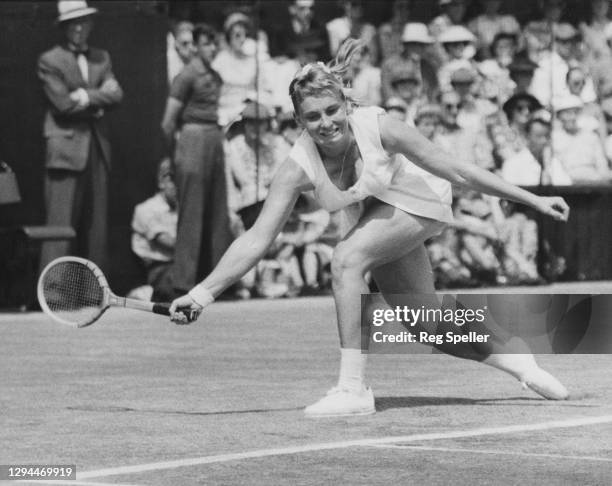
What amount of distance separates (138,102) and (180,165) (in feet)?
3.68

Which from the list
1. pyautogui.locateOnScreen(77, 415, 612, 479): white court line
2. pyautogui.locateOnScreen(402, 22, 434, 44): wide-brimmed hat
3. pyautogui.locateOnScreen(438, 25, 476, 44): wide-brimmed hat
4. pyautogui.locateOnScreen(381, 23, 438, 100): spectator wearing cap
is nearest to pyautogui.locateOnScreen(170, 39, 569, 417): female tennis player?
pyautogui.locateOnScreen(77, 415, 612, 479): white court line

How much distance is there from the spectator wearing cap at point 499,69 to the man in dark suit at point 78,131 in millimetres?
4870

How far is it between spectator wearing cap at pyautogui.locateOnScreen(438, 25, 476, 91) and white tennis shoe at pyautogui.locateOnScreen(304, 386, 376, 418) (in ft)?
36.8

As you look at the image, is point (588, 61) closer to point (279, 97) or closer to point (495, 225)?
point (495, 225)

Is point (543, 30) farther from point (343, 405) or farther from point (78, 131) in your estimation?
point (343, 405)

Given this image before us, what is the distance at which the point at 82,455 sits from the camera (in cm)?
754

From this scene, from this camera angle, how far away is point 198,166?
55.8 feet

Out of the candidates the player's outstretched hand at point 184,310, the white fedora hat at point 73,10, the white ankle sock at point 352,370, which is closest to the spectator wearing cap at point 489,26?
the white fedora hat at point 73,10

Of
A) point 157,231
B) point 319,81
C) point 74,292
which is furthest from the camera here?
point 157,231

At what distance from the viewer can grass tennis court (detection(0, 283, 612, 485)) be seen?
711 cm

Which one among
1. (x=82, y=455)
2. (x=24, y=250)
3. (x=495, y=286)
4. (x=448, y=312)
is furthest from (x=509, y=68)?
(x=82, y=455)

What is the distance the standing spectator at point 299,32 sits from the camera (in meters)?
19.0

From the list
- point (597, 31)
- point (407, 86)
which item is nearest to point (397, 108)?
point (407, 86)

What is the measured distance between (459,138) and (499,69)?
1546 mm
